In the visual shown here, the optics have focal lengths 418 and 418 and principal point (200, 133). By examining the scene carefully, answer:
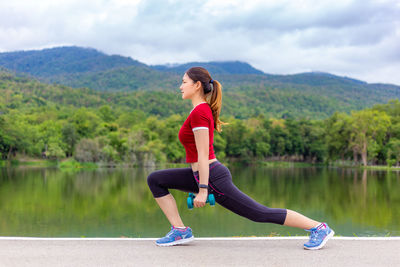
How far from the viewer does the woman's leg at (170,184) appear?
144 inches

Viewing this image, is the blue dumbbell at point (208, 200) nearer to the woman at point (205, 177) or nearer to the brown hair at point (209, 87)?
the woman at point (205, 177)

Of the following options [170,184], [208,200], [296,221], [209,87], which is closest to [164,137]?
[170,184]

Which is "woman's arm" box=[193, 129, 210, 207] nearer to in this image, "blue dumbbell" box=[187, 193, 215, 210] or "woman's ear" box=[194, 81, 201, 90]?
"blue dumbbell" box=[187, 193, 215, 210]

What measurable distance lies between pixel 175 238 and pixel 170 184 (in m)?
0.50

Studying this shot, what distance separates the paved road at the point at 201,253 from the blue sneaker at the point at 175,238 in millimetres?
63

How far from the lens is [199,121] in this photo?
3377 millimetres

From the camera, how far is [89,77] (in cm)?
16475

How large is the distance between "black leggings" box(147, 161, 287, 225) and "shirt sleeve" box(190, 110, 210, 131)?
34cm

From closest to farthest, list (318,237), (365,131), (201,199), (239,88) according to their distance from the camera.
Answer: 1. (201,199)
2. (318,237)
3. (365,131)
4. (239,88)

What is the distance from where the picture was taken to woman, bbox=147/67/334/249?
3373 mm

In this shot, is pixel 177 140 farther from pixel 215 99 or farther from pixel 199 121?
pixel 199 121

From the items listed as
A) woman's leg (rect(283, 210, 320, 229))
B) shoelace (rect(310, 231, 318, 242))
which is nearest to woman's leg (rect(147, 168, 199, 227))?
woman's leg (rect(283, 210, 320, 229))

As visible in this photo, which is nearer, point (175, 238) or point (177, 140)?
point (175, 238)

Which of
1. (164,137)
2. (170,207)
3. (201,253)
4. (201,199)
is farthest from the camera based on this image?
(164,137)
